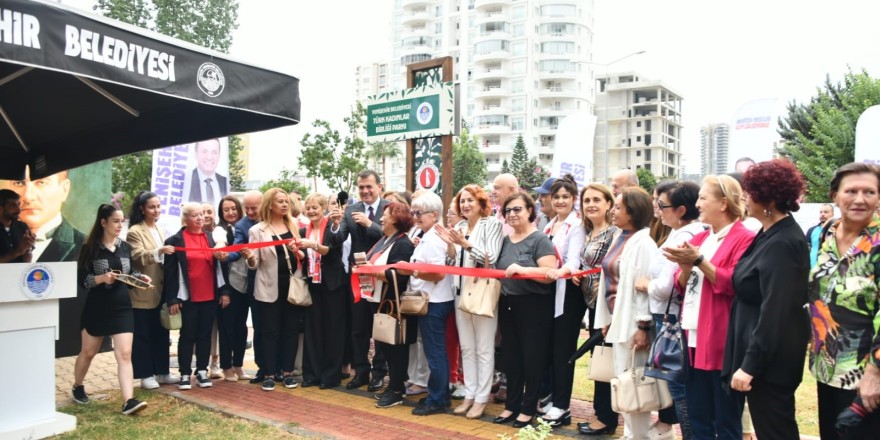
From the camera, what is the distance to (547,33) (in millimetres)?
88375

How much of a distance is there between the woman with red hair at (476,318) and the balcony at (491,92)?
81.8m

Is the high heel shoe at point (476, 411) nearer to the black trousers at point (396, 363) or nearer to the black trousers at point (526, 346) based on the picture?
the black trousers at point (526, 346)

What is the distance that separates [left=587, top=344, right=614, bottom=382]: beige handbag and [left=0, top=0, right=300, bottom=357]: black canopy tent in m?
3.34

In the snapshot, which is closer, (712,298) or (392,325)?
(712,298)

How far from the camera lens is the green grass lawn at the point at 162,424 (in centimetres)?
559

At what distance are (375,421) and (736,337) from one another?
346 cm

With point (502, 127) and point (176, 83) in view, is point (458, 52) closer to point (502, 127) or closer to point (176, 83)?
point (502, 127)

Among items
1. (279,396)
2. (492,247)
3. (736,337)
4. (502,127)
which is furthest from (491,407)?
(502,127)

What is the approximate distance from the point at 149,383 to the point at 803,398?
A: 7144 mm

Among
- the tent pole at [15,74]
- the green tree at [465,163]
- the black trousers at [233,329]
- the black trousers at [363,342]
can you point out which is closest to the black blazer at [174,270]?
the black trousers at [233,329]

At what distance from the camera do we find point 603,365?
5.05 metres

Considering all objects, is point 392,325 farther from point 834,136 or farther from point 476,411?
point 834,136

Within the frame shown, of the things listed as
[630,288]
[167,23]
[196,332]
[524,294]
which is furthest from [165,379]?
[167,23]

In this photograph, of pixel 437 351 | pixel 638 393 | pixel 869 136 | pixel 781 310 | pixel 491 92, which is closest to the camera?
pixel 781 310
